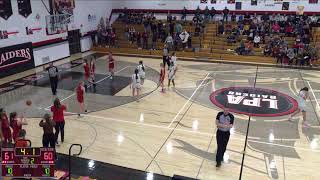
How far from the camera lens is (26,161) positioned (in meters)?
6.57

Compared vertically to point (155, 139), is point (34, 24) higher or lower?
higher

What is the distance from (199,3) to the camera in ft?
90.2

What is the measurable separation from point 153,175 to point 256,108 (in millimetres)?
6604

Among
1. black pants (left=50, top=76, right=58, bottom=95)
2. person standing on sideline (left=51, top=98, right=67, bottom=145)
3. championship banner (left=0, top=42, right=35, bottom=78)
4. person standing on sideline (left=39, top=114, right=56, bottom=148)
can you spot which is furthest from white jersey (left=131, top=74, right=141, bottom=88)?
championship banner (left=0, top=42, right=35, bottom=78)

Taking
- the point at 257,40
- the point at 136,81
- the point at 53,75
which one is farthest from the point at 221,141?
the point at 257,40

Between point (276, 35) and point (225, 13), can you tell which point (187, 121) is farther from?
point (225, 13)

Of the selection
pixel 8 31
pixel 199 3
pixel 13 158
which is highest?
pixel 199 3

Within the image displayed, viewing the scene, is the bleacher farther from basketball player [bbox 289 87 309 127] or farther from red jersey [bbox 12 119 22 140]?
red jersey [bbox 12 119 22 140]

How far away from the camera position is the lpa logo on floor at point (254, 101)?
13.1 meters

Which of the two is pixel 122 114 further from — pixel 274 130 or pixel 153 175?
pixel 274 130

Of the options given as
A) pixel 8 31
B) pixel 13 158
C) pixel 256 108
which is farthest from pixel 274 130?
pixel 8 31

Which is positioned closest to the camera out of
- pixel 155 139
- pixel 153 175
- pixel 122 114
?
pixel 153 175

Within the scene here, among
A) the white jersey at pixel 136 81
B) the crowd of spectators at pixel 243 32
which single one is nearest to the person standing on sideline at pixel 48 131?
the white jersey at pixel 136 81

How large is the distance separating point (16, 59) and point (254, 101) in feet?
44.6
